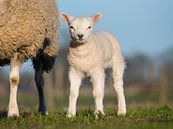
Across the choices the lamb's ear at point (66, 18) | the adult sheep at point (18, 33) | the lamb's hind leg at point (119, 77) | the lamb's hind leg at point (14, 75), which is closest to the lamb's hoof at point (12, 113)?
the adult sheep at point (18, 33)

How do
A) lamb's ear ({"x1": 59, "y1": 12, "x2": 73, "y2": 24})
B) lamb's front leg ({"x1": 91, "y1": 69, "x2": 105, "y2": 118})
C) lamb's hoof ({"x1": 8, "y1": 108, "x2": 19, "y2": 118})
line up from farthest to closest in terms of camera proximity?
1. lamb's hoof ({"x1": 8, "y1": 108, "x2": 19, "y2": 118})
2. lamb's ear ({"x1": 59, "y1": 12, "x2": 73, "y2": 24})
3. lamb's front leg ({"x1": 91, "y1": 69, "x2": 105, "y2": 118})

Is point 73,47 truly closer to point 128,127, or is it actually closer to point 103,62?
point 103,62

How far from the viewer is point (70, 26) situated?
9.44 meters

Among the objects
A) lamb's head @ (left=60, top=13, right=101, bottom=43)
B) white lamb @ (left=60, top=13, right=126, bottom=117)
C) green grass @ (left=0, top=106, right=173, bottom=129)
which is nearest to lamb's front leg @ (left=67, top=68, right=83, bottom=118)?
white lamb @ (left=60, top=13, right=126, bottom=117)

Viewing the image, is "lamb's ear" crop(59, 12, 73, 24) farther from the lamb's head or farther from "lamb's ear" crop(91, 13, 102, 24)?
"lamb's ear" crop(91, 13, 102, 24)

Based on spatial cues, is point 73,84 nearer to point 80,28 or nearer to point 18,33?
point 80,28

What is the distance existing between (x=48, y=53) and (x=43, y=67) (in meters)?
0.42

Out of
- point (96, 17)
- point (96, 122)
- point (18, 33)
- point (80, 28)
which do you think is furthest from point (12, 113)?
point (96, 122)

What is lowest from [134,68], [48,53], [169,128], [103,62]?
[169,128]

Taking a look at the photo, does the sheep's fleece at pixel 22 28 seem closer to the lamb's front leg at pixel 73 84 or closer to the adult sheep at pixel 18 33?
the adult sheep at pixel 18 33

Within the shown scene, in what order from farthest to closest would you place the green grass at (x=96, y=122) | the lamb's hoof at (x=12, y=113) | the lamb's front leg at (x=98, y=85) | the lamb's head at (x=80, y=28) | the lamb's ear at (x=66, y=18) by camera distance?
the lamb's hoof at (x=12, y=113) → the lamb's ear at (x=66, y=18) → the lamb's front leg at (x=98, y=85) → the lamb's head at (x=80, y=28) → the green grass at (x=96, y=122)

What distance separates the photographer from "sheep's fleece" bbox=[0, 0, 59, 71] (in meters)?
10.5

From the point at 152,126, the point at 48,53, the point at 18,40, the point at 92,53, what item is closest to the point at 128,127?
Result: the point at 152,126

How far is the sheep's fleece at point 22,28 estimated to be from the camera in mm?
10539
